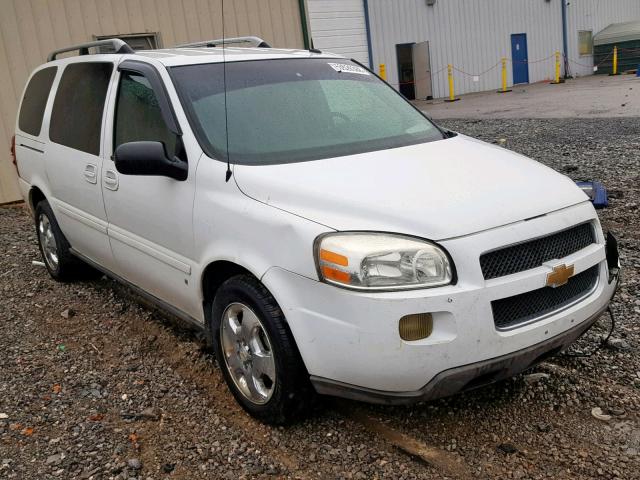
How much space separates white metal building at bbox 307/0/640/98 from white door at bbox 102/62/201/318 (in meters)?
17.2

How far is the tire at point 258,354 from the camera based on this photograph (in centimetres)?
284

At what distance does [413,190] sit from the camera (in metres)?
2.85

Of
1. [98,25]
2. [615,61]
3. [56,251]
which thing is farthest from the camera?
[615,61]

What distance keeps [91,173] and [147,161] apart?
1.19m

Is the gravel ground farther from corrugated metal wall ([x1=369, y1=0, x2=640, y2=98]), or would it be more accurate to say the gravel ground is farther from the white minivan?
corrugated metal wall ([x1=369, y1=0, x2=640, y2=98])

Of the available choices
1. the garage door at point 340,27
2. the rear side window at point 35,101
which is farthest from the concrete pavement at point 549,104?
the rear side window at point 35,101

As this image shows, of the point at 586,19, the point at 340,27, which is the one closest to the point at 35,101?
the point at 340,27

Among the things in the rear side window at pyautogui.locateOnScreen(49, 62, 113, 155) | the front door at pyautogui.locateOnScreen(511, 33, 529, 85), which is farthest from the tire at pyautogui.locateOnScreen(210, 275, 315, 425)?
the front door at pyautogui.locateOnScreen(511, 33, 529, 85)

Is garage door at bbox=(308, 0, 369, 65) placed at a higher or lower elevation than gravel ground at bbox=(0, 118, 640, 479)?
higher

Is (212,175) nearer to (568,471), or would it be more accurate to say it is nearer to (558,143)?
(568,471)

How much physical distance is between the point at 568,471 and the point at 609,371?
1.01 meters

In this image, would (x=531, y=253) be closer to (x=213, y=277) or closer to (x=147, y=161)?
(x=213, y=277)

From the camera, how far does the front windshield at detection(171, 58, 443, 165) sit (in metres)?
3.39

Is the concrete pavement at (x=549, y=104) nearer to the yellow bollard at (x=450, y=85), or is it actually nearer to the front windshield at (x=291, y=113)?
the yellow bollard at (x=450, y=85)
